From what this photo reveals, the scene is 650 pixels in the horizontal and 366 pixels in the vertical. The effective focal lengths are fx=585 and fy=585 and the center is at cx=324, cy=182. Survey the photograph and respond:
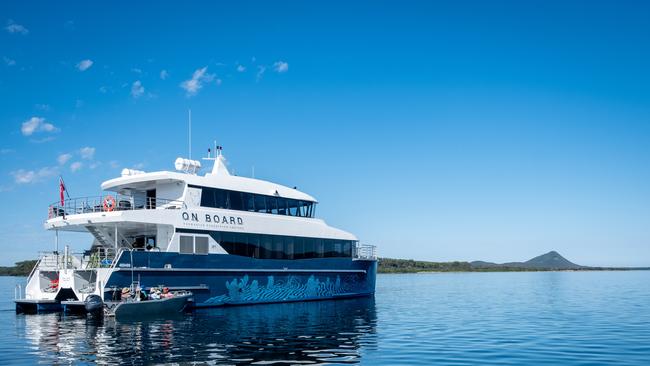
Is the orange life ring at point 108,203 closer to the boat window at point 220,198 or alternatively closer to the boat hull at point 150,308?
the boat window at point 220,198

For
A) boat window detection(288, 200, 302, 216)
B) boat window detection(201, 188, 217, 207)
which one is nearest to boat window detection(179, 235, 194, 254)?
boat window detection(201, 188, 217, 207)

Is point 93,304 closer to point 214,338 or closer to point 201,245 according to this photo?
point 201,245

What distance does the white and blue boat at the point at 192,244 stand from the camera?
78.9 ft

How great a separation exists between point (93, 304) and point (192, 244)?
16.4 ft

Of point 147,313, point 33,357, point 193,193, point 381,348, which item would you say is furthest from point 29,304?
point 381,348

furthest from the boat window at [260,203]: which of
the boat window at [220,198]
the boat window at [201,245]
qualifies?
the boat window at [201,245]

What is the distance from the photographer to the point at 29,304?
82.1 feet

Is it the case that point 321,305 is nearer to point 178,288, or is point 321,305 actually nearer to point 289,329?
point 178,288

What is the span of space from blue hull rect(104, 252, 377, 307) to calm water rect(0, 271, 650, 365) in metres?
1.20

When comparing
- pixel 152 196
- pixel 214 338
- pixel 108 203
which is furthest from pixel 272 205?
pixel 214 338

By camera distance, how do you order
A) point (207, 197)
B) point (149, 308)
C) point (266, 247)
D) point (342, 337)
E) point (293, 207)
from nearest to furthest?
point (342, 337)
point (149, 308)
point (207, 197)
point (266, 247)
point (293, 207)

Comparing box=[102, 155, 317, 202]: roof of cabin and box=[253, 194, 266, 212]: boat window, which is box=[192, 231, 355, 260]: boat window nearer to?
box=[253, 194, 266, 212]: boat window

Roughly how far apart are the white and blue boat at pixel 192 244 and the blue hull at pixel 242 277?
5 centimetres

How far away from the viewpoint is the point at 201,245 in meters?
25.9
